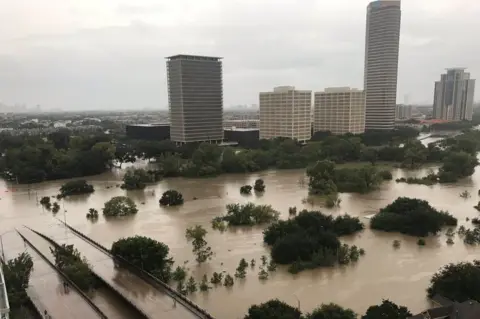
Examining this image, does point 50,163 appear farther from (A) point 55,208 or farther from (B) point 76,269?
(B) point 76,269

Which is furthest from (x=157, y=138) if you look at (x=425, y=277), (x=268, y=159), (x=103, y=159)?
(x=425, y=277)

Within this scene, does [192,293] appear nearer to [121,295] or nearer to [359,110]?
[121,295]

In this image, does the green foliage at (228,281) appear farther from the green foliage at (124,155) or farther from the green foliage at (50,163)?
the green foliage at (124,155)

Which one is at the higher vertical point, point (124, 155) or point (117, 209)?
point (124, 155)

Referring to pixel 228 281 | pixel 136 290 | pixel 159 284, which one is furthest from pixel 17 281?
pixel 228 281

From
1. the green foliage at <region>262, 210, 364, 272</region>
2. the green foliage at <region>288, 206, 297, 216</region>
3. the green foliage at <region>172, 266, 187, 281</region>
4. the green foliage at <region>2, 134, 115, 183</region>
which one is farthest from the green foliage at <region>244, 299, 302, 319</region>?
the green foliage at <region>2, 134, 115, 183</region>
